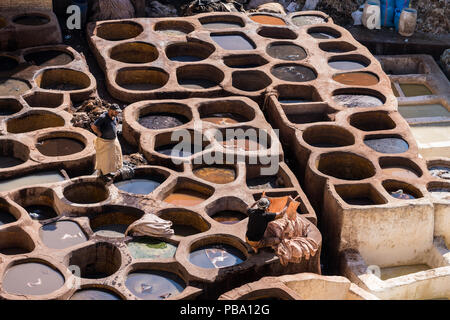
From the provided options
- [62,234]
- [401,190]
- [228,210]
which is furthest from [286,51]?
[62,234]

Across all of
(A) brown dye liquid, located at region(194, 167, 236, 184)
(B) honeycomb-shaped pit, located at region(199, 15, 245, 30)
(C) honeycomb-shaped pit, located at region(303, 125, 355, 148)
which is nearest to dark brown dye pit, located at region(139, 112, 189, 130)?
(A) brown dye liquid, located at region(194, 167, 236, 184)

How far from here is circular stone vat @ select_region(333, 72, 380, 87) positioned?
21203 mm

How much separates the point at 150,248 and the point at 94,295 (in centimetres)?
169

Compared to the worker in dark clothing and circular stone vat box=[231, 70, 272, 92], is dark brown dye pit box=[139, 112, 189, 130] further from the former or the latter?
the worker in dark clothing

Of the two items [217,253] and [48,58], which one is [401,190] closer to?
[217,253]

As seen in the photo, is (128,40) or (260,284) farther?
(128,40)

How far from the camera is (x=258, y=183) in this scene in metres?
18.0

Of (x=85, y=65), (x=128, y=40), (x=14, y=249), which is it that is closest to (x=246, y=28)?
(x=128, y=40)

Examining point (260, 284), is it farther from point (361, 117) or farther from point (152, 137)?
point (361, 117)

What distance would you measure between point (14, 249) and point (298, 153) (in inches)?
273

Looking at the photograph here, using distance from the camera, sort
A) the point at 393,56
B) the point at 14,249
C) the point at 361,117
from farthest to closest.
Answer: the point at 393,56
the point at 361,117
the point at 14,249

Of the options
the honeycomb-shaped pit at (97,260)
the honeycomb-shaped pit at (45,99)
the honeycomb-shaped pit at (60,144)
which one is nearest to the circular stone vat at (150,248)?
the honeycomb-shaped pit at (97,260)

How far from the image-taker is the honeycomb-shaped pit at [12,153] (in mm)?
17672

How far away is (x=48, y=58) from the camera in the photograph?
842 inches
